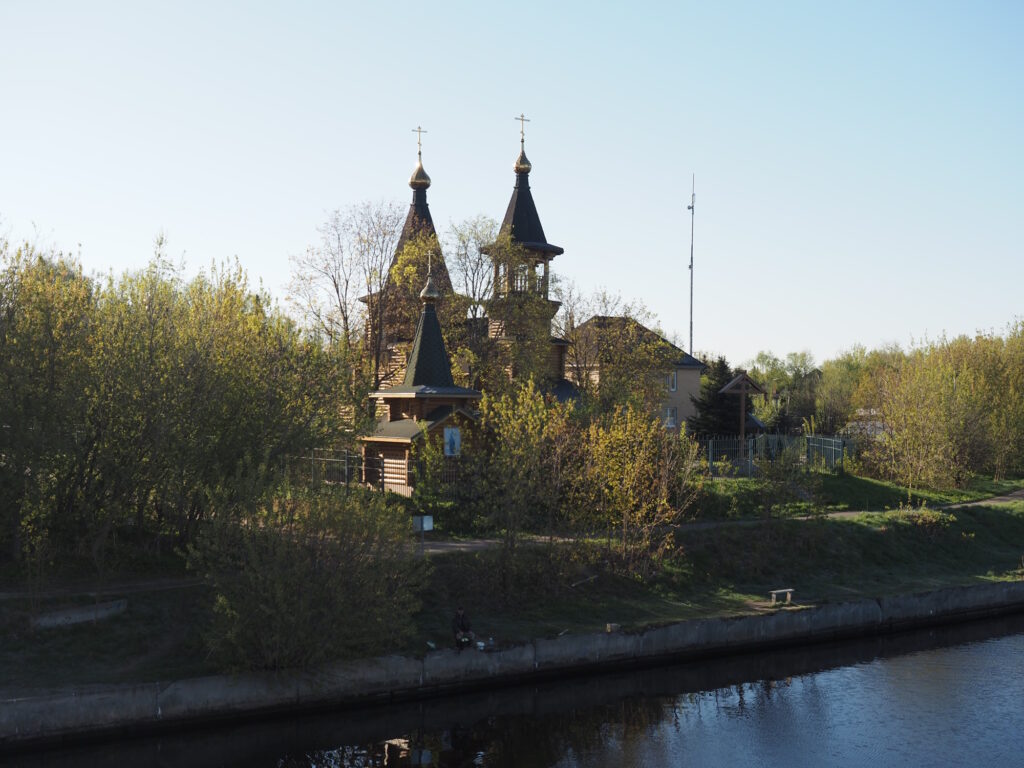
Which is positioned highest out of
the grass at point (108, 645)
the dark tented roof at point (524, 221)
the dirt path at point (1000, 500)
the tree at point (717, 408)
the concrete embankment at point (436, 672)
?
the dark tented roof at point (524, 221)

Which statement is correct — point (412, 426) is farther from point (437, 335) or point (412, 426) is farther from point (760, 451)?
point (760, 451)

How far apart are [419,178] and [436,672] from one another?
40.9 m

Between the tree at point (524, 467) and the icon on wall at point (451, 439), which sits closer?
the tree at point (524, 467)

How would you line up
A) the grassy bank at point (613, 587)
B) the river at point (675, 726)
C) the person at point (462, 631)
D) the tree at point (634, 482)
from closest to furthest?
the river at point (675, 726)
the grassy bank at point (613, 587)
the person at point (462, 631)
the tree at point (634, 482)

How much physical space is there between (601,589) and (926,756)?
1219 centimetres

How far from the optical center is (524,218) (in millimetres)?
59344

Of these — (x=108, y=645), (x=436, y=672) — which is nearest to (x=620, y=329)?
(x=436, y=672)

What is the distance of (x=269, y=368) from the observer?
3055 centimetres

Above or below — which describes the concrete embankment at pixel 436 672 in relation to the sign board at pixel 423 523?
below

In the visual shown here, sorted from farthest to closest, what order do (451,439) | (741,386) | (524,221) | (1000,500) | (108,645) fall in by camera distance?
(524,221)
(741,386)
(1000,500)
(451,439)
(108,645)

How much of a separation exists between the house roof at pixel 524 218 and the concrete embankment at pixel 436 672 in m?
30.8

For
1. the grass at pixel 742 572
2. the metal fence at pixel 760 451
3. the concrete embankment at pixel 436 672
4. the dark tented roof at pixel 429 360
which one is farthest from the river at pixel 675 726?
the dark tented roof at pixel 429 360

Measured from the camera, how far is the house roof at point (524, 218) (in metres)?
58.5

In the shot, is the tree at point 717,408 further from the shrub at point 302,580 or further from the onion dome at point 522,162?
the shrub at point 302,580
